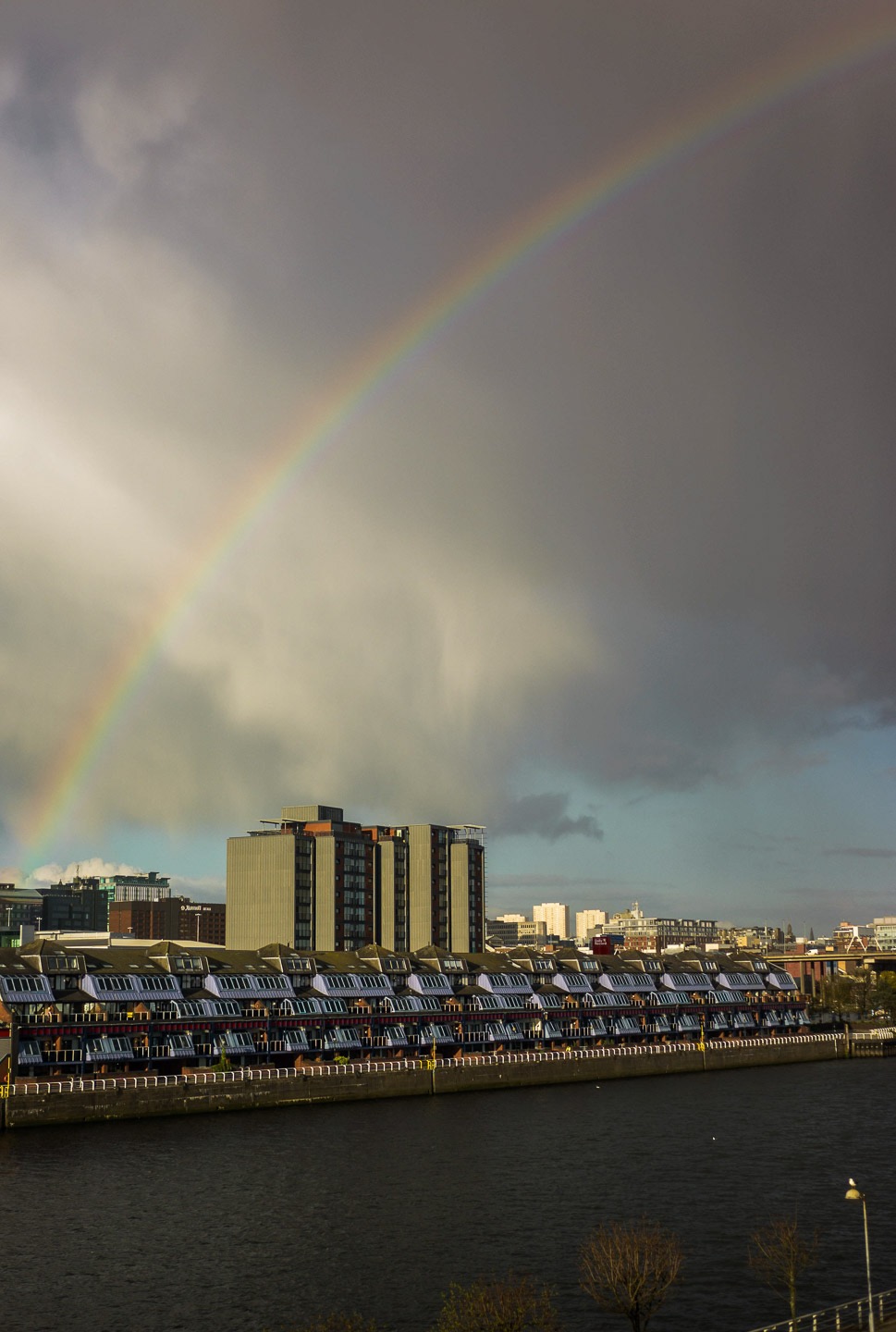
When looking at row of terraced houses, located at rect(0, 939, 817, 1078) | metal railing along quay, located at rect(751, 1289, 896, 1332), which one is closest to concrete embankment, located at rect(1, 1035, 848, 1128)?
row of terraced houses, located at rect(0, 939, 817, 1078)

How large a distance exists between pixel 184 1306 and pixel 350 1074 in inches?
2902

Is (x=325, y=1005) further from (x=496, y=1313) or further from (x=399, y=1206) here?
(x=496, y=1313)

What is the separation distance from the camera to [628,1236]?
146ft

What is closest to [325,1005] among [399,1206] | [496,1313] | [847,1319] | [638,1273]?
[399,1206]

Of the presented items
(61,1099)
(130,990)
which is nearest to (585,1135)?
(61,1099)

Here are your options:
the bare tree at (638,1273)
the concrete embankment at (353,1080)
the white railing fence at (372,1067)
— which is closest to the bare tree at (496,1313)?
the bare tree at (638,1273)

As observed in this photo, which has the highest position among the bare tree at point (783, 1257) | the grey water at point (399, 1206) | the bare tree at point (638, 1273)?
the bare tree at point (638, 1273)

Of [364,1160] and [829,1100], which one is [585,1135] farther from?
[829,1100]

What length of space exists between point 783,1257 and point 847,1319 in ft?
8.97

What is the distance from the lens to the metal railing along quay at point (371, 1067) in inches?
4193

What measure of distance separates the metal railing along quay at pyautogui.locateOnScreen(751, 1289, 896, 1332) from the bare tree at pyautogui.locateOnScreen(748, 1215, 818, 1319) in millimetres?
673

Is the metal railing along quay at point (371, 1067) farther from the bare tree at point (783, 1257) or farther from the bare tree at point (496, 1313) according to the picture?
the bare tree at point (496, 1313)

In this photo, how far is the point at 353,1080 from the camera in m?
126

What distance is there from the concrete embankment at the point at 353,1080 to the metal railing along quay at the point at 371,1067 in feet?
0.35
